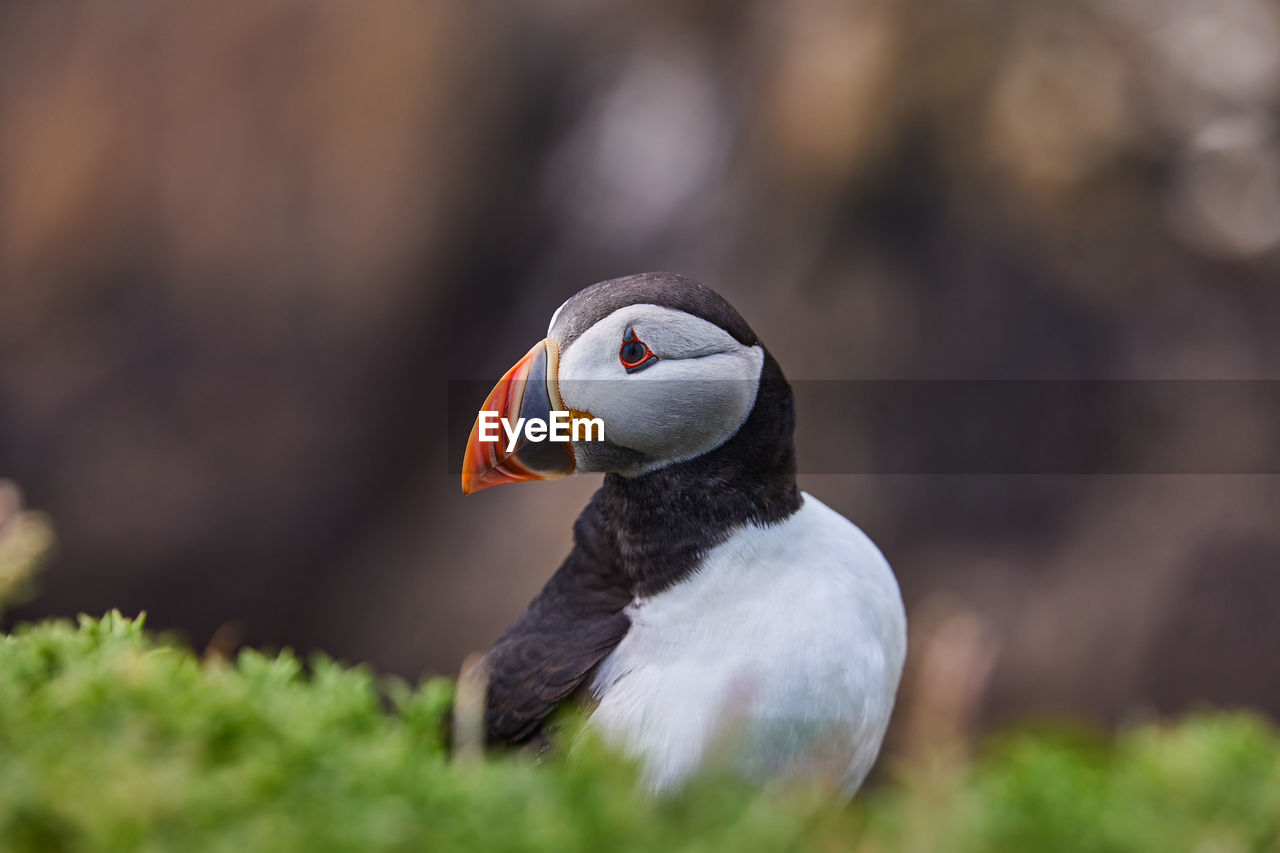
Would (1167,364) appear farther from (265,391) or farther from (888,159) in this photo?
(265,391)

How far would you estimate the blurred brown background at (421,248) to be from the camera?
5.87m

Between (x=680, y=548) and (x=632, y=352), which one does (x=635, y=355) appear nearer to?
(x=632, y=352)

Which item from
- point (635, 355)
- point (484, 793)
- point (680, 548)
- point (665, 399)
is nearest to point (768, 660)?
point (680, 548)

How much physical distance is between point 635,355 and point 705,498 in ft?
1.16

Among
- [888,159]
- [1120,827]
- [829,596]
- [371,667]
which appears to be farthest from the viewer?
[371,667]

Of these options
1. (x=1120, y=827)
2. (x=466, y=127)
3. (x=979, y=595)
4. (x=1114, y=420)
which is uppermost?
(x=466, y=127)

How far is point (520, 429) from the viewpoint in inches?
92.1

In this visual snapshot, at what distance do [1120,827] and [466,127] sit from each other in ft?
21.2

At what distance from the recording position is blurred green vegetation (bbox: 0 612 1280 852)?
3.50 feet

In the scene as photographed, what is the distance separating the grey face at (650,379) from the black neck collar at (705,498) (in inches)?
3.3

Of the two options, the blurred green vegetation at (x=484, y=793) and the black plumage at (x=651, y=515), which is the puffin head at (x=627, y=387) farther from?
the blurred green vegetation at (x=484, y=793)

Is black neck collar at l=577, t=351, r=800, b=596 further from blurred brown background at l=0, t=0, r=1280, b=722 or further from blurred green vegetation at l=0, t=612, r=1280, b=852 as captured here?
blurred brown background at l=0, t=0, r=1280, b=722

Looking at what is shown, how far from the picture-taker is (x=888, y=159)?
5.98 metres

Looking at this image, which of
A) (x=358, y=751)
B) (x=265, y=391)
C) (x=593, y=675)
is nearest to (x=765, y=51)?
(x=265, y=391)
